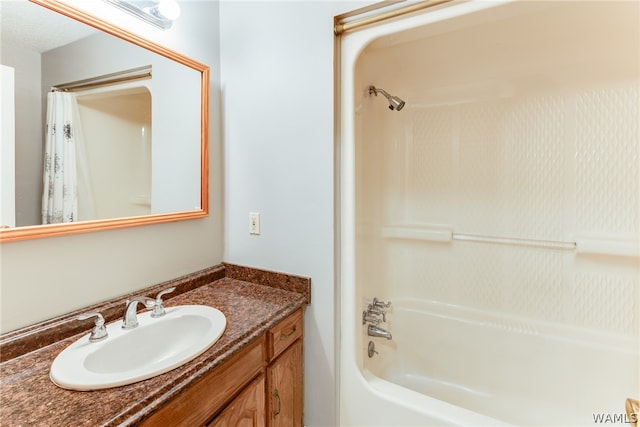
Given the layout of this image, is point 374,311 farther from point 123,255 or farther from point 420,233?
point 123,255

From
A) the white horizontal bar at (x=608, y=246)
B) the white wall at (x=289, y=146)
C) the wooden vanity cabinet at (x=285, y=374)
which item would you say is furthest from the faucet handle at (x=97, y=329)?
the white horizontal bar at (x=608, y=246)

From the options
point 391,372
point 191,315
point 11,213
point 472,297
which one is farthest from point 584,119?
point 11,213

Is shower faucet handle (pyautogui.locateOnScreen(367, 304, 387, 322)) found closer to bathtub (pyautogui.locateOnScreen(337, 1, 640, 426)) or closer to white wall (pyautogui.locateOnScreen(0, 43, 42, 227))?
bathtub (pyautogui.locateOnScreen(337, 1, 640, 426))

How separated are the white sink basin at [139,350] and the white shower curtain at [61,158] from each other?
429 mm

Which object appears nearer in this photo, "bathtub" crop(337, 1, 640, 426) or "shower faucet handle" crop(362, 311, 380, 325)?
"bathtub" crop(337, 1, 640, 426)

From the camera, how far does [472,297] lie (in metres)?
1.98

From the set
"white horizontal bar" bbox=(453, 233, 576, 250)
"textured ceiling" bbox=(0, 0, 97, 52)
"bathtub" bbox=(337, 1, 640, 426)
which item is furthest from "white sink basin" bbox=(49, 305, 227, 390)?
"white horizontal bar" bbox=(453, 233, 576, 250)

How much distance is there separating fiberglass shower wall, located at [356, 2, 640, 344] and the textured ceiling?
109cm

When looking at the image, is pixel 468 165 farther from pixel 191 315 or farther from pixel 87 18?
pixel 87 18

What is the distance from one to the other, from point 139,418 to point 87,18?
1272 millimetres

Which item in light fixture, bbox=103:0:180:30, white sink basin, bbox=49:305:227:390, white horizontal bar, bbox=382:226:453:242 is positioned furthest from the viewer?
white horizontal bar, bbox=382:226:453:242

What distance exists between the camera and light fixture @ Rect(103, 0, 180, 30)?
1.14m

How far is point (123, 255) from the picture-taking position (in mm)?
1161

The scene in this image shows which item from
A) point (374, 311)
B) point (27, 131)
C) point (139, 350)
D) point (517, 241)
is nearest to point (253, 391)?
point (139, 350)
